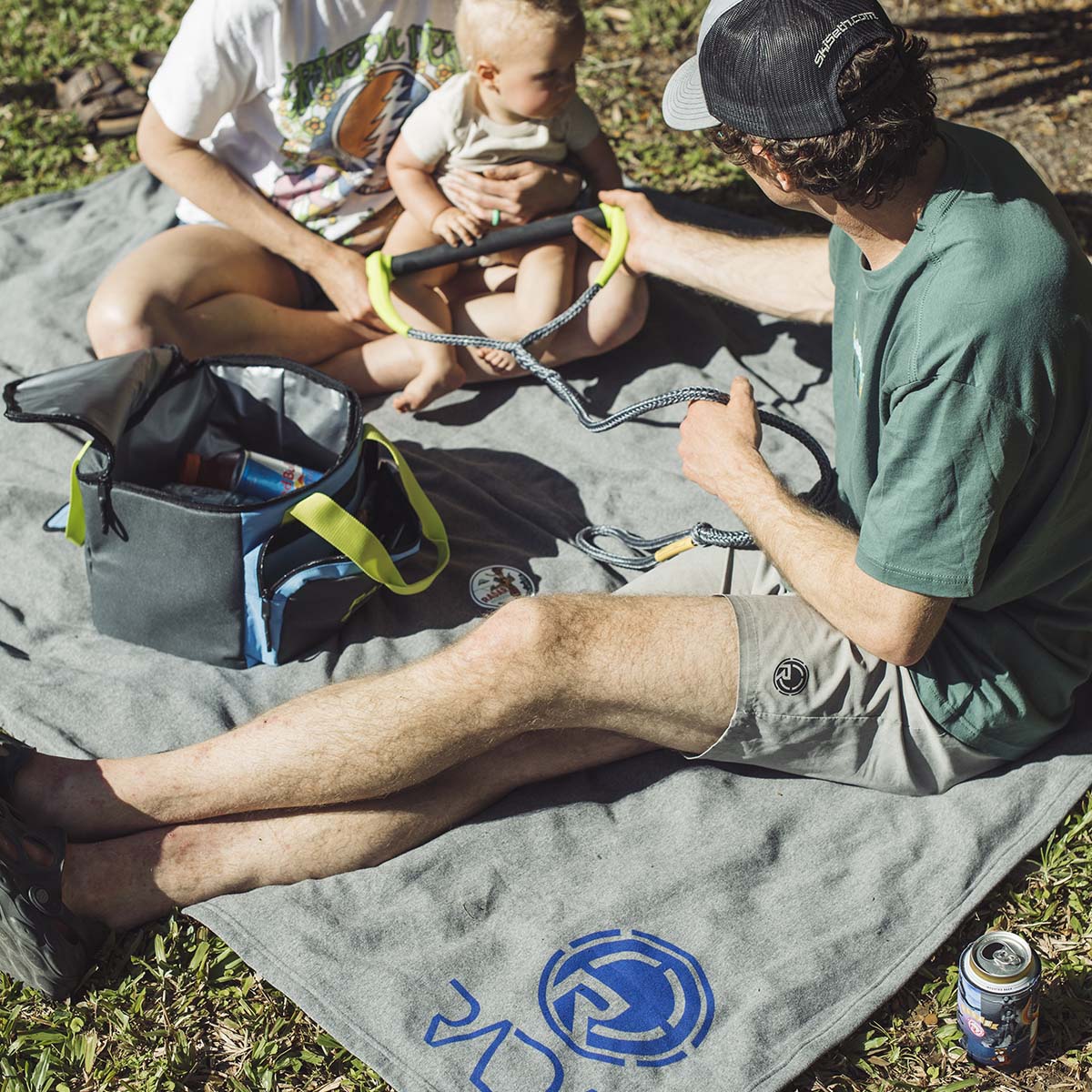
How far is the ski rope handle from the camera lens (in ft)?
11.3

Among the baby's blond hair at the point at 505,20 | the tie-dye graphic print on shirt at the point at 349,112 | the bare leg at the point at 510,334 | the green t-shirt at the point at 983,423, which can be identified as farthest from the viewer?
the bare leg at the point at 510,334

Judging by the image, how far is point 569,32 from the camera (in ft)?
12.2

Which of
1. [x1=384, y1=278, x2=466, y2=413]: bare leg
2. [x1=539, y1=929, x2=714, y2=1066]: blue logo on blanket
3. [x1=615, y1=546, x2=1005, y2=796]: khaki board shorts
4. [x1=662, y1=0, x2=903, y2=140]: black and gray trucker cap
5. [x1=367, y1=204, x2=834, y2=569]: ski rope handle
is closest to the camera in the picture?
[x1=662, y1=0, x2=903, y2=140]: black and gray trucker cap

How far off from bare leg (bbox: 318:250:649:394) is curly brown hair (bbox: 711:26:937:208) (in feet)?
5.58

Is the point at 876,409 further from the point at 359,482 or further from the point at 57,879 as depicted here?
the point at 57,879

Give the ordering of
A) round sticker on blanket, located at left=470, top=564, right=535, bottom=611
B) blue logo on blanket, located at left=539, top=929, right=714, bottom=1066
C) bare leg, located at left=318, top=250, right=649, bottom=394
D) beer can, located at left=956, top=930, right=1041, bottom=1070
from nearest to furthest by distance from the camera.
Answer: beer can, located at left=956, top=930, right=1041, bottom=1070 < blue logo on blanket, located at left=539, top=929, right=714, bottom=1066 < round sticker on blanket, located at left=470, top=564, right=535, bottom=611 < bare leg, located at left=318, top=250, right=649, bottom=394

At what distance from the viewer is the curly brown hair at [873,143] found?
2.33 metres

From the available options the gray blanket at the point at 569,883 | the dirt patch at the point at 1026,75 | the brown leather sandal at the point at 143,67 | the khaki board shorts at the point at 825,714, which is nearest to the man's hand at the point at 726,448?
the khaki board shorts at the point at 825,714

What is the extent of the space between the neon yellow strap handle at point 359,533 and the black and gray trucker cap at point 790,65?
1359 mm

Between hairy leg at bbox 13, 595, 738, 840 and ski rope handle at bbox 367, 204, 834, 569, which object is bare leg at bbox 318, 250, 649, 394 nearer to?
ski rope handle at bbox 367, 204, 834, 569

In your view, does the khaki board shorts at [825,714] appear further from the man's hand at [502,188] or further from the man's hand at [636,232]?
the man's hand at [502,188]

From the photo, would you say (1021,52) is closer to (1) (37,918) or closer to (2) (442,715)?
(2) (442,715)

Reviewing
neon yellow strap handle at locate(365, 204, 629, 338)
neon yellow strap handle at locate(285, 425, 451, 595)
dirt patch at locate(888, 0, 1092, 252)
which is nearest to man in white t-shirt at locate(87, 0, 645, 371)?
neon yellow strap handle at locate(365, 204, 629, 338)

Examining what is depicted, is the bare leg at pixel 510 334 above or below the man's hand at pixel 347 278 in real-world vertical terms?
below
